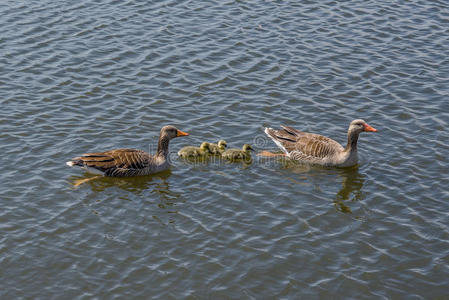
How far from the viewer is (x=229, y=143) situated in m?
17.7

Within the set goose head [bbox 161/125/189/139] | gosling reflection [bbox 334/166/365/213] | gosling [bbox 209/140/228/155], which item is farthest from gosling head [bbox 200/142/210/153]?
gosling reflection [bbox 334/166/365/213]

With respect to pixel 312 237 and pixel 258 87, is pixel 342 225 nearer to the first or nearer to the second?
pixel 312 237

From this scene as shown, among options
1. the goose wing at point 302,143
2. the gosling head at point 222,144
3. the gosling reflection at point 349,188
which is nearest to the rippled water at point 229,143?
the gosling reflection at point 349,188

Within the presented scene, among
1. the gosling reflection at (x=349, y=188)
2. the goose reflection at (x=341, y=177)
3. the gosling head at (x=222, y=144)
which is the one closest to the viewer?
the gosling reflection at (x=349, y=188)

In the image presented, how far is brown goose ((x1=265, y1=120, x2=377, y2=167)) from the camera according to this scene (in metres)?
16.9

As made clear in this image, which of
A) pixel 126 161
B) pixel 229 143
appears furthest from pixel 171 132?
pixel 229 143

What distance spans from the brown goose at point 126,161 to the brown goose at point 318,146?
2861 mm

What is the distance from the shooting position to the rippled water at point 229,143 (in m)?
12.8

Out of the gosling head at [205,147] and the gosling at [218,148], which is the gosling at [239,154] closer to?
the gosling at [218,148]

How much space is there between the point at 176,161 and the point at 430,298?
7.86 m

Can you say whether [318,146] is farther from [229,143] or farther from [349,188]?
[229,143]

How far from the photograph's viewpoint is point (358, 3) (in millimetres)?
26750

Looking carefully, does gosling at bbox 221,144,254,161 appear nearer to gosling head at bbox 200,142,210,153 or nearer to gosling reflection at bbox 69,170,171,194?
gosling head at bbox 200,142,210,153

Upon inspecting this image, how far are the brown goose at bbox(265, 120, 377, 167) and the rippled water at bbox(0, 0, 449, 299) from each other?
383 millimetres
